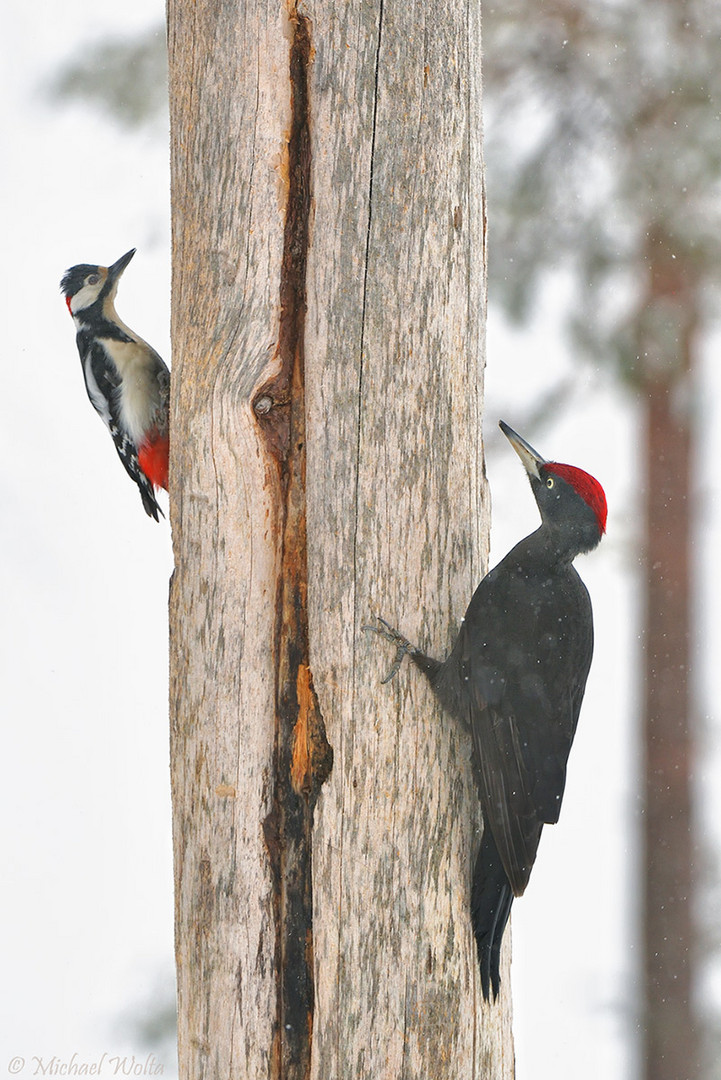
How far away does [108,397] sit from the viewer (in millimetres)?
2738

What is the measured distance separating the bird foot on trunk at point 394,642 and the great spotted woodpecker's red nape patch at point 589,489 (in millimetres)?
571

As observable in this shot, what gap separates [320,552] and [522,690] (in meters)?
0.54

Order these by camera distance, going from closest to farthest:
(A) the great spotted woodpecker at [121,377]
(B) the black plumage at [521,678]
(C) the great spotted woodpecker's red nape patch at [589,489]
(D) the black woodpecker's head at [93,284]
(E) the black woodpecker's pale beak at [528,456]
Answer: (B) the black plumage at [521,678] < (C) the great spotted woodpecker's red nape patch at [589,489] < (E) the black woodpecker's pale beak at [528,456] < (A) the great spotted woodpecker at [121,377] < (D) the black woodpecker's head at [93,284]

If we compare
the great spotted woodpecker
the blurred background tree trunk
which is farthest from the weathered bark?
the blurred background tree trunk

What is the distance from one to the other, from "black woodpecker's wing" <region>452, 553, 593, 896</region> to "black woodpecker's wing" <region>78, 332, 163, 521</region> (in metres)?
1.14

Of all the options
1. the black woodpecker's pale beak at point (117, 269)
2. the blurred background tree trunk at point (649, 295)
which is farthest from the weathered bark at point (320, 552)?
the blurred background tree trunk at point (649, 295)

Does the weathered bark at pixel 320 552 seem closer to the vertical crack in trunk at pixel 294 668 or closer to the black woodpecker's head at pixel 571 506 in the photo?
A: the vertical crack in trunk at pixel 294 668

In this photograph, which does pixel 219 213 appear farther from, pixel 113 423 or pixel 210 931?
pixel 210 931

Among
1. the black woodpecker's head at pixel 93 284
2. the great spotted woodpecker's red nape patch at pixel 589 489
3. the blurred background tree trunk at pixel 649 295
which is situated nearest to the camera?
the great spotted woodpecker's red nape patch at pixel 589 489

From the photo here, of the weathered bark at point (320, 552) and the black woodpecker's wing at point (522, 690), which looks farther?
the black woodpecker's wing at point (522, 690)

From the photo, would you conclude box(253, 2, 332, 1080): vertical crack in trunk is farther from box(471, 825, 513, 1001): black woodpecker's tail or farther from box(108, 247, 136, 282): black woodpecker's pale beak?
box(108, 247, 136, 282): black woodpecker's pale beak

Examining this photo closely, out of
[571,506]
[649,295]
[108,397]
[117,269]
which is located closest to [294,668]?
[571,506]

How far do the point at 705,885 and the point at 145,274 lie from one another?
3425 mm

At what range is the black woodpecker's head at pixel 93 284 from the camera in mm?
2816
